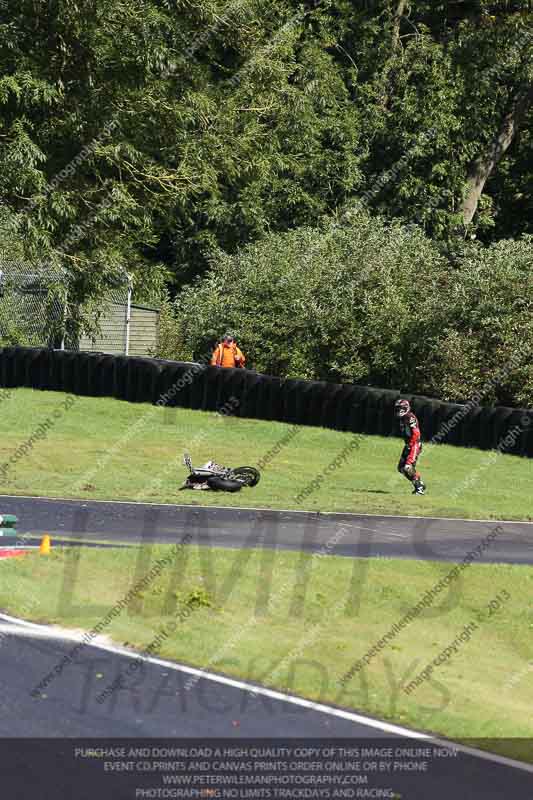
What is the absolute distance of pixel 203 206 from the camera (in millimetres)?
39875

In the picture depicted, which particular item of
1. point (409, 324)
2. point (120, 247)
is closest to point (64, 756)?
point (120, 247)

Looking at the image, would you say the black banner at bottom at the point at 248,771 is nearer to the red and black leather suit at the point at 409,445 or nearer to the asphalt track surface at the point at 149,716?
the asphalt track surface at the point at 149,716

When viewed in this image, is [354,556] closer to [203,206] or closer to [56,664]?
[56,664]

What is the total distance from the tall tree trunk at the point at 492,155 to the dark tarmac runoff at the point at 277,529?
23.2 m

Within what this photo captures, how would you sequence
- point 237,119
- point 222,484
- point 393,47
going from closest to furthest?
point 222,484 → point 237,119 → point 393,47

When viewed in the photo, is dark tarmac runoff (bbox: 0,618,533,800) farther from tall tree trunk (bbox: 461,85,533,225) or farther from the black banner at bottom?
tall tree trunk (bbox: 461,85,533,225)

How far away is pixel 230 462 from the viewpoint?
24297 millimetres

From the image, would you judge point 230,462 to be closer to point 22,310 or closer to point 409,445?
point 409,445

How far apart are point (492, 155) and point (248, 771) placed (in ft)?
117

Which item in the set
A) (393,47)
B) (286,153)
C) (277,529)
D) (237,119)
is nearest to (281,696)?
(277,529)

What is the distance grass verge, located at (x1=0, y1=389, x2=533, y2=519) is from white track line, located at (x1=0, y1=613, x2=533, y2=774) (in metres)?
8.70

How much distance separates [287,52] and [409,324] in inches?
391

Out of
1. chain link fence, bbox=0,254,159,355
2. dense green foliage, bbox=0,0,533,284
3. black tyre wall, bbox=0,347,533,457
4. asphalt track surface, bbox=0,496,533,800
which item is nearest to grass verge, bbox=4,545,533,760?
asphalt track surface, bbox=0,496,533,800

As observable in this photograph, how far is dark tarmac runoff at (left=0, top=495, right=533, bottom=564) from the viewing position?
15.9 m
